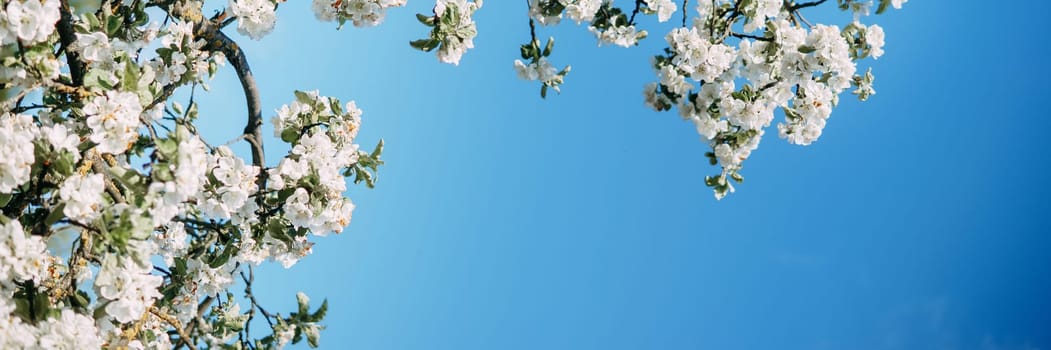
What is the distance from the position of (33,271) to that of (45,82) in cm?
68

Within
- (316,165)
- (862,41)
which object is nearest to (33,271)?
(316,165)

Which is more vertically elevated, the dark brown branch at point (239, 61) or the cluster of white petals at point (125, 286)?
the dark brown branch at point (239, 61)

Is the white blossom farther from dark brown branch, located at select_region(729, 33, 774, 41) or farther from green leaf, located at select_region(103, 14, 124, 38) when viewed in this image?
dark brown branch, located at select_region(729, 33, 774, 41)

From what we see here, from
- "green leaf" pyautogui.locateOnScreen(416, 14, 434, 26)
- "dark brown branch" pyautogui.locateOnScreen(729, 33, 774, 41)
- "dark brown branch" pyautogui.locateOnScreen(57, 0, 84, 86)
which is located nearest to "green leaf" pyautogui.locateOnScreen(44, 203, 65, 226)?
"dark brown branch" pyautogui.locateOnScreen(57, 0, 84, 86)

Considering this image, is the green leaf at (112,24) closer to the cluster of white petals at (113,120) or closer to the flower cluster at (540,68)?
the cluster of white petals at (113,120)

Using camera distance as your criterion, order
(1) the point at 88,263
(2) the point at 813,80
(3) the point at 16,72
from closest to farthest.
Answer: (3) the point at 16,72 → (1) the point at 88,263 → (2) the point at 813,80

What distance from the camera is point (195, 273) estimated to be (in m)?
4.72

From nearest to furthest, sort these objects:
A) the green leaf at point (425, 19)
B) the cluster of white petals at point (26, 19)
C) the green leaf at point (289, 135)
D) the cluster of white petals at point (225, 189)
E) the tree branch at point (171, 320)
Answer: the cluster of white petals at point (26, 19)
the cluster of white petals at point (225, 189)
the tree branch at point (171, 320)
the green leaf at point (425, 19)
the green leaf at point (289, 135)

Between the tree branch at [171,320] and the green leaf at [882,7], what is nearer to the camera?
the tree branch at [171,320]

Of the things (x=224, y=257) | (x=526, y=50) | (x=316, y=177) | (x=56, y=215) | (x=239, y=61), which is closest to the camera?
(x=56, y=215)

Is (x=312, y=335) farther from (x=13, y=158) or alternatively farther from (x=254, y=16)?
(x=13, y=158)

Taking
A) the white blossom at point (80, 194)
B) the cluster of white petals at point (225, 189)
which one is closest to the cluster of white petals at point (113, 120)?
the white blossom at point (80, 194)

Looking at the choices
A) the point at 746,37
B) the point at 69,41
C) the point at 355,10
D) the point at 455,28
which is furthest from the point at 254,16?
the point at 746,37

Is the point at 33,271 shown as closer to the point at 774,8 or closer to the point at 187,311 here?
the point at 187,311
